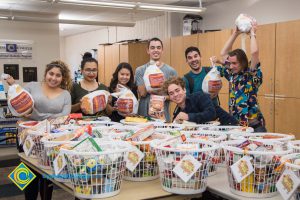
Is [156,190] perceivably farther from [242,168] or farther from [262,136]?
[262,136]

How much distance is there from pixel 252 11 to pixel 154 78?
341 cm

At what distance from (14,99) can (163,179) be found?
1.34m

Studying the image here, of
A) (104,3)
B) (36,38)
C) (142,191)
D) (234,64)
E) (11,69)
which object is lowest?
(142,191)

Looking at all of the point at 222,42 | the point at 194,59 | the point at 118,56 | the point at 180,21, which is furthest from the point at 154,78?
the point at 118,56

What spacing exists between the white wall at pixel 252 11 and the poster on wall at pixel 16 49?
3.42 metres

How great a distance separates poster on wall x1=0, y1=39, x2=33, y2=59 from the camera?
636 centimetres

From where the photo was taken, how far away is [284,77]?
4.56 meters

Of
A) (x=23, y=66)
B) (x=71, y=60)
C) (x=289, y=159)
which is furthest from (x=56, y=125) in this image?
(x=71, y=60)

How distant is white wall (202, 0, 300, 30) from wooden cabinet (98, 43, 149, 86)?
5.65ft

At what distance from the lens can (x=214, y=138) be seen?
1.76 m

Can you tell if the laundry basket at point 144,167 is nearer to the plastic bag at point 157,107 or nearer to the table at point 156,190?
→ the table at point 156,190

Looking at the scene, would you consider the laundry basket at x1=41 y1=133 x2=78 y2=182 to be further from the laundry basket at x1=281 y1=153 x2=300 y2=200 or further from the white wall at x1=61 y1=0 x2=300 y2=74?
the white wall at x1=61 y1=0 x2=300 y2=74

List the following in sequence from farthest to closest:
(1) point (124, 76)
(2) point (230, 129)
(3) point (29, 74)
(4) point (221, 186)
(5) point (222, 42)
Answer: (3) point (29, 74), (5) point (222, 42), (1) point (124, 76), (2) point (230, 129), (4) point (221, 186)

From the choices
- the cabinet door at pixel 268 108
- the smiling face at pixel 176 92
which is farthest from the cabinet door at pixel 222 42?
the smiling face at pixel 176 92
